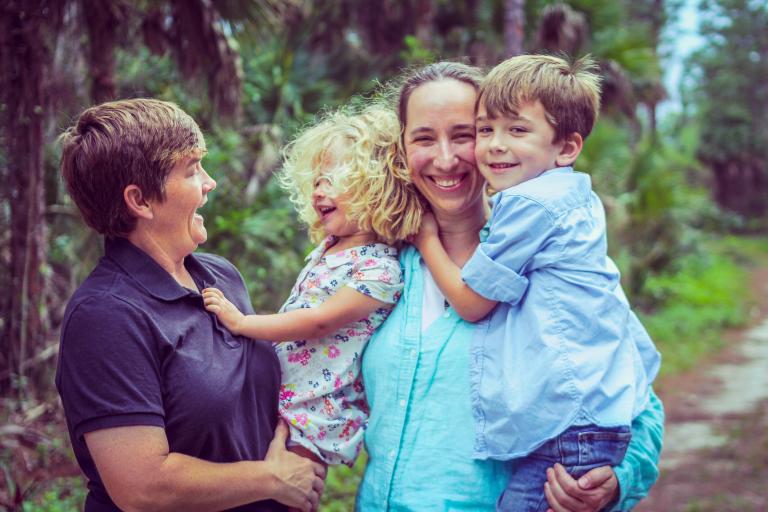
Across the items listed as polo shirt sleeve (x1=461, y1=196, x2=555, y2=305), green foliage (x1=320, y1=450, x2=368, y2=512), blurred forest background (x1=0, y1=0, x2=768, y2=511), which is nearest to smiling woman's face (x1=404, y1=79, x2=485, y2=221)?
polo shirt sleeve (x1=461, y1=196, x2=555, y2=305)

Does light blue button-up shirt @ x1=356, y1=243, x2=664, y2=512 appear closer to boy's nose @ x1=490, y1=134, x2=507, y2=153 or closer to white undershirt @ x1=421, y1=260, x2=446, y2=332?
white undershirt @ x1=421, y1=260, x2=446, y2=332

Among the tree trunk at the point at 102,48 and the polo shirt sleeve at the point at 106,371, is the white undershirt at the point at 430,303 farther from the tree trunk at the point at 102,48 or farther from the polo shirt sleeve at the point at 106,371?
the tree trunk at the point at 102,48

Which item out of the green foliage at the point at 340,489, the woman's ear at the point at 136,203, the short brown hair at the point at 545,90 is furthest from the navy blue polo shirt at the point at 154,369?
the green foliage at the point at 340,489

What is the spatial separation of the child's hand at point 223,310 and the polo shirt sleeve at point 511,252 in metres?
0.65

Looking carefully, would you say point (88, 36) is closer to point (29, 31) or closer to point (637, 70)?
point (29, 31)

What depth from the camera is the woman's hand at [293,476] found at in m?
2.05

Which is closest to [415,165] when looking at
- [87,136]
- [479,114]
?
[479,114]

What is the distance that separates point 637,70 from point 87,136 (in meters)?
10.7

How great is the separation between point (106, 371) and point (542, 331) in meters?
1.13

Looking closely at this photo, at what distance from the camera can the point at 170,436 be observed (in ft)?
5.95

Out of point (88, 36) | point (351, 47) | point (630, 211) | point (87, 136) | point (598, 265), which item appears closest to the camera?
point (87, 136)

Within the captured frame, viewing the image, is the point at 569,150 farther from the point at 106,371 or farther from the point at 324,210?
the point at 106,371

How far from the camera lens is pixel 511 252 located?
6.69 ft

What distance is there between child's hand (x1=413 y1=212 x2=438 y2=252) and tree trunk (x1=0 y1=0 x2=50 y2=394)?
12.0 ft
